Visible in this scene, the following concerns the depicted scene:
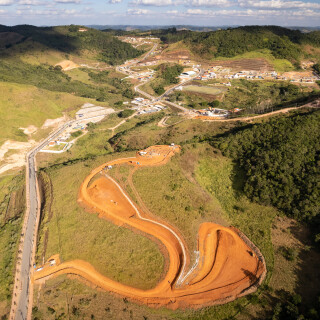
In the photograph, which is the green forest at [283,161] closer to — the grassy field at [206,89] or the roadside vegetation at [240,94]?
the roadside vegetation at [240,94]

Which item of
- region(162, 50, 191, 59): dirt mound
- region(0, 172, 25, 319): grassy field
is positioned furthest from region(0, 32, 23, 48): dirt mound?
region(0, 172, 25, 319): grassy field

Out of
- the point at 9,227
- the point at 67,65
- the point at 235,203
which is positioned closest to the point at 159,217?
the point at 235,203

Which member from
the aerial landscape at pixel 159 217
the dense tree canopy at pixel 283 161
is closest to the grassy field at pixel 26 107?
the aerial landscape at pixel 159 217

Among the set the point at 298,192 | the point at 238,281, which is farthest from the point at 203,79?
the point at 238,281

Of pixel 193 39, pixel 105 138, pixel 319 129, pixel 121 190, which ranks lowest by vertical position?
pixel 105 138

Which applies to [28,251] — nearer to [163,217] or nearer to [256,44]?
[163,217]

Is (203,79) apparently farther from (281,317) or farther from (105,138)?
(281,317)
